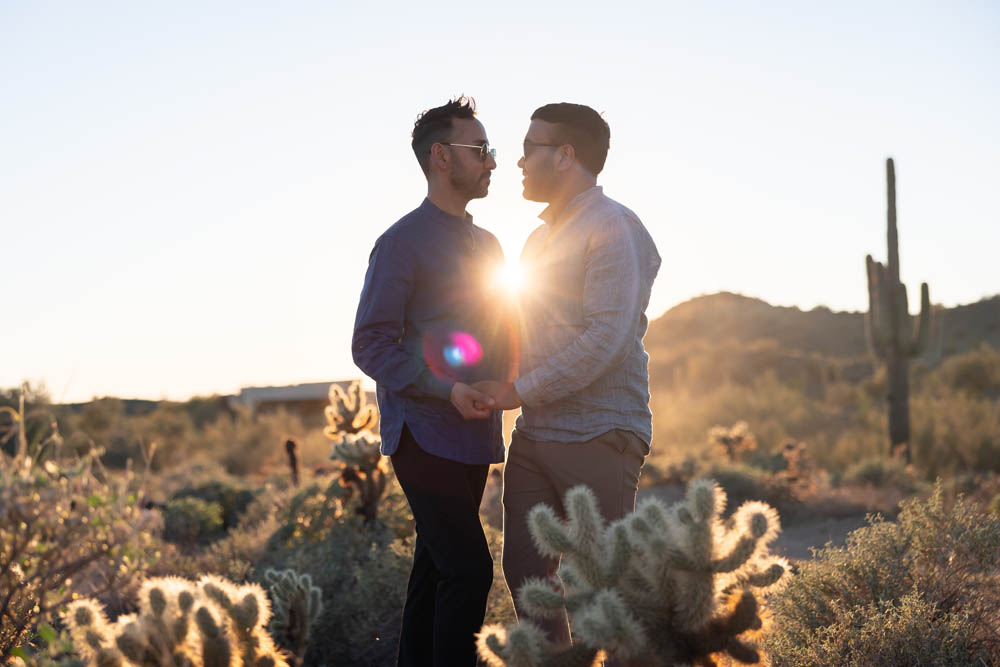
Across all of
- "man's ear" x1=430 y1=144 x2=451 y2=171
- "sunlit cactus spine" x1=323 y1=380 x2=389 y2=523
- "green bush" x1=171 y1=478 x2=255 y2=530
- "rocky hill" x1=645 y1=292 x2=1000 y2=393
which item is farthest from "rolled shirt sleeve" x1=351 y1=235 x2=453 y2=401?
"rocky hill" x1=645 y1=292 x2=1000 y2=393

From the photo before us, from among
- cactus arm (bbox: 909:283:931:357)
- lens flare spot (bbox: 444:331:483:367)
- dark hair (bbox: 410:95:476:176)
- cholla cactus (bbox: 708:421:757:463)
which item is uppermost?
dark hair (bbox: 410:95:476:176)

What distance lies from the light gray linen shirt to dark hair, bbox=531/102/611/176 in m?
0.13

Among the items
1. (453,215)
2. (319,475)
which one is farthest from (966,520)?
(319,475)

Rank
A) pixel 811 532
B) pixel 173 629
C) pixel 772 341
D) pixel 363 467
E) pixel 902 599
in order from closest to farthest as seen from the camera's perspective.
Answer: pixel 173 629
pixel 902 599
pixel 363 467
pixel 811 532
pixel 772 341

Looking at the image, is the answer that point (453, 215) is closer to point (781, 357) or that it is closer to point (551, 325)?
point (551, 325)

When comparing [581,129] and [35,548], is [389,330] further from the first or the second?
[35,548]

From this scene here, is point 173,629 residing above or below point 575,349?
below

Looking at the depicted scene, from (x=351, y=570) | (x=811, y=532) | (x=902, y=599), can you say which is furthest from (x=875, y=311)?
(x=902, y=599)

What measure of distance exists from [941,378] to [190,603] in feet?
96.9

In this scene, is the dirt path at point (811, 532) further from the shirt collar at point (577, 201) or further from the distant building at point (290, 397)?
the distant building at point (290, 397)

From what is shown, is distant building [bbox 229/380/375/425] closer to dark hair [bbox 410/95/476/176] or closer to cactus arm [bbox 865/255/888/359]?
cactus arm [bbox 865/255/888/359]

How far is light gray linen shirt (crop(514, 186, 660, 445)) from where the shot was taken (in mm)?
3398

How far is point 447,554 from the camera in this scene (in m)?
3.40

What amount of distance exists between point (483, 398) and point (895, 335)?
49.4ft
